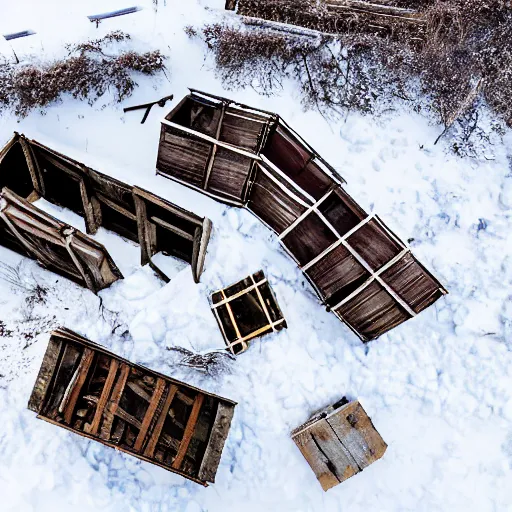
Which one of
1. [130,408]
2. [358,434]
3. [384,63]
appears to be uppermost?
[384,63]

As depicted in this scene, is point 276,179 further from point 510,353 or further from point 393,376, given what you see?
point 510,353

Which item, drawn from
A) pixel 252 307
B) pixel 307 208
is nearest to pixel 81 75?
pixel 307 208

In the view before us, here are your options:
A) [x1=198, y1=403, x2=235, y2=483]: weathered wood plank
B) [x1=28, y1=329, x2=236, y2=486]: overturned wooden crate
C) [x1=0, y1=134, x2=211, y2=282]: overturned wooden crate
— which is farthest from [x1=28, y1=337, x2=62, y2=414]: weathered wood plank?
[x1=198, y1=403, x2=235, y2=483]: weathered wood plank

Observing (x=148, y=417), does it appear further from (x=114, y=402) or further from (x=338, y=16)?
(x=338, y=16)

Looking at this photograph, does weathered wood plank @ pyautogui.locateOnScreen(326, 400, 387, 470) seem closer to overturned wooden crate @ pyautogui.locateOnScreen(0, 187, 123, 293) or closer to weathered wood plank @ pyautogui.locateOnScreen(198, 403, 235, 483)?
weathered wood plank @ pyautogui.locateOnScreen(198, 403, 235, 483)

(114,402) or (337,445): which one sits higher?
(337,445)

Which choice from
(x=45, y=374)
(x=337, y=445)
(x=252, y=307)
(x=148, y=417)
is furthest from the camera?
(x=252, y=307)
